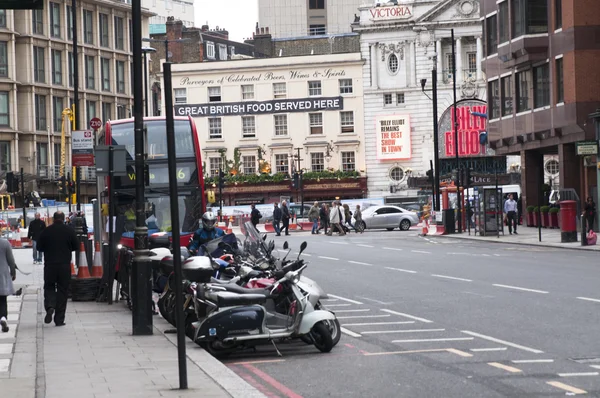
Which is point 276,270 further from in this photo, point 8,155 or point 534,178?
point 8,155

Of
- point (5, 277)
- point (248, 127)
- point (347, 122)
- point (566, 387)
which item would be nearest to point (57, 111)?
point (248, 127)

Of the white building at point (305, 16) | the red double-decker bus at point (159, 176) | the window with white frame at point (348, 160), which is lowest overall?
the red double-decker bus at point (159, 176)

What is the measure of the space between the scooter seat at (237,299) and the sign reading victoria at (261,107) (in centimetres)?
7796

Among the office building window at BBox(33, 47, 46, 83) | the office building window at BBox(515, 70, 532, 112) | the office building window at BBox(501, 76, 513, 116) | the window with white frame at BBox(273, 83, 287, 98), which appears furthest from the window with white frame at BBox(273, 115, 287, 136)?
the office building window at BBox(515, 70, 532, 112)

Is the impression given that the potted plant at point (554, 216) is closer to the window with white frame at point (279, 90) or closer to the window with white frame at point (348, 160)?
the window with white frame at point (348, 160)

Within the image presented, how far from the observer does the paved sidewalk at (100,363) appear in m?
11.0

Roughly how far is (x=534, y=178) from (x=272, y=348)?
43.9 meters

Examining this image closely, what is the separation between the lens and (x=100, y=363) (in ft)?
43.1

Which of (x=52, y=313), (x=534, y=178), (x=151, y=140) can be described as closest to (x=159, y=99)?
(x=534, y=178)

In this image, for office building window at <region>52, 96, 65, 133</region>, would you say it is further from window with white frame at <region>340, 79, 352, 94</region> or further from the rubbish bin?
the rubbish bin

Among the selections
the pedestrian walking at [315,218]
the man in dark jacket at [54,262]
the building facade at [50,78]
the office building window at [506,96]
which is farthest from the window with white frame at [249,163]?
the man in dark jacket at [54,262]

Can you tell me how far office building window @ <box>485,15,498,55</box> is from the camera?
2257 inches

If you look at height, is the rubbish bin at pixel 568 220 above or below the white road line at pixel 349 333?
above

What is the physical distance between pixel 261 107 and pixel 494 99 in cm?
3670
